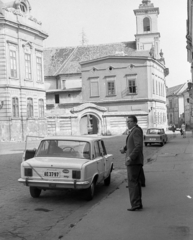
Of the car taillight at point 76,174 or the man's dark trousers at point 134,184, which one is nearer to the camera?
the man's dark trousers at point 134,184

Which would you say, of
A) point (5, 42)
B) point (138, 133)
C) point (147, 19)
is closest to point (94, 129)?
point (5, 42)

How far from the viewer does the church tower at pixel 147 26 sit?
2709 inches

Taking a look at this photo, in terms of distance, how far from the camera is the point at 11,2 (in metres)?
40.1

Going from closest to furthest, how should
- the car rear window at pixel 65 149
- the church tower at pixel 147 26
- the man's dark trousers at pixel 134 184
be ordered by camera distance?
the man's dark trousers at pixel 134 184
the car rear window at pixel 65 149
the church tower at pixel 147 26

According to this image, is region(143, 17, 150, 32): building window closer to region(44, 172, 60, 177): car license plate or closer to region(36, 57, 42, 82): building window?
region(36, 57, 42, 82): building window

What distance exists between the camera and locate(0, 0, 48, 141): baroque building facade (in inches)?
1458

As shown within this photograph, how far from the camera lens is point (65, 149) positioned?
948 centimetres

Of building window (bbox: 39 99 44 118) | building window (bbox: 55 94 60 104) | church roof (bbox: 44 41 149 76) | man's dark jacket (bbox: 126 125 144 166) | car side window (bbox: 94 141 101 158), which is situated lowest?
car side window (bbox: 94 141 101 158)

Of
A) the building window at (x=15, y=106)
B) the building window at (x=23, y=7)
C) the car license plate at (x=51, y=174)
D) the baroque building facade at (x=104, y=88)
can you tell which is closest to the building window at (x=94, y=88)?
the baroque building facade at (x=104, y=88)

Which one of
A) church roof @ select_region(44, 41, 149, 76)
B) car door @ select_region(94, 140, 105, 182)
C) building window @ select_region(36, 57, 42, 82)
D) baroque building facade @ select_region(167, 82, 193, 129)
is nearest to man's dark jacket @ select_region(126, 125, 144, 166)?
car door @ select_region(94, 140, 105, 182)

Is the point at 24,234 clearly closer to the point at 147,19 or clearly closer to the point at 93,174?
the point at 93,174

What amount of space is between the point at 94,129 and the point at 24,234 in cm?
4503

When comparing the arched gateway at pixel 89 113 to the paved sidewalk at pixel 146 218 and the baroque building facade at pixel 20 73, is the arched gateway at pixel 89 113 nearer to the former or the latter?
the baroque building facade at pixel 20 73

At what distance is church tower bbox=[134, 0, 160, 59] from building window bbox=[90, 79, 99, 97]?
17.5 metres
